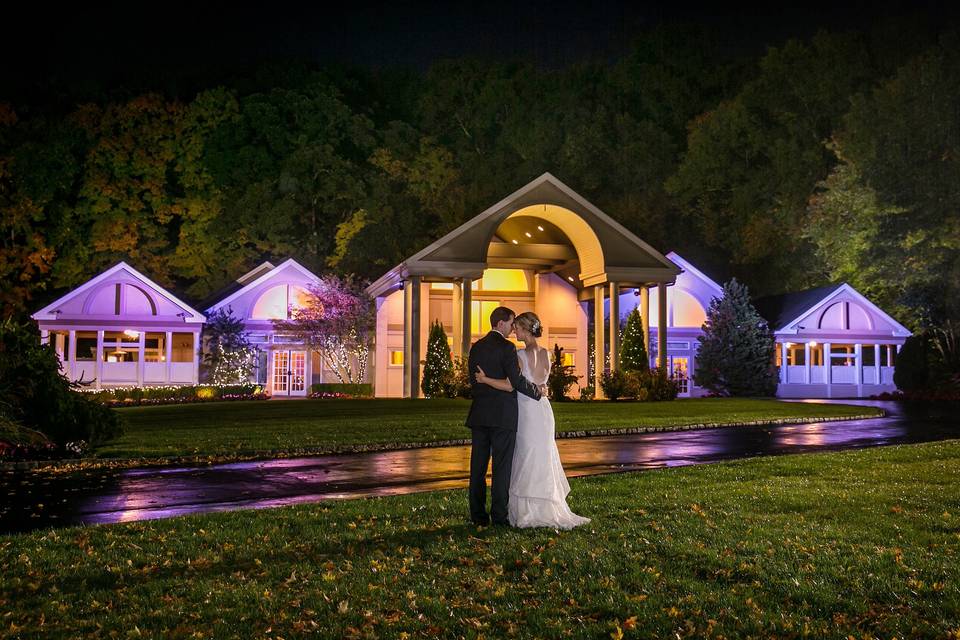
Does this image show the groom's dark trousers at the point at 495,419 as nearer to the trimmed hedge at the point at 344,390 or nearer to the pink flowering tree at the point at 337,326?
the trimmed hedge at the point at 344,390

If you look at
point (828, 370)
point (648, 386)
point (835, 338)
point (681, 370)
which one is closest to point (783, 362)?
point (828, 370)

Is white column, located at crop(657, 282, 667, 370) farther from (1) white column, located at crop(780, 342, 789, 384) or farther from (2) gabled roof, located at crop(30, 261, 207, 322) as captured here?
(2) gabled roof, located at crop(30, 261, 207, 322)

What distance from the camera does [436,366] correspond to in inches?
1280

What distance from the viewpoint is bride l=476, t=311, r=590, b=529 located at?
8.48m

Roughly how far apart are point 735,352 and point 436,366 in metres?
14.4

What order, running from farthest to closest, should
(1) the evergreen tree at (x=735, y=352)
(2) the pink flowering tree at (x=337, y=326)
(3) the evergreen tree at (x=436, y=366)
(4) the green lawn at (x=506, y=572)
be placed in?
(2) the pink flowering tree at (x=337, y=326) → (1) the evergreen tree at (x=735, y=352) → (3) the evergreen tree at (x=436, y=366) → (4) the green lawn at (x=506, y=572)

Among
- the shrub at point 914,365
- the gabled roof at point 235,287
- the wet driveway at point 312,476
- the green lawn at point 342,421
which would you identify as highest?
the gabled roof at point 235,287

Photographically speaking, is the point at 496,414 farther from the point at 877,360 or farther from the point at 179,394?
the point at 877,360

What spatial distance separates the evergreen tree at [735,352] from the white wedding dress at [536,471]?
33.4 m

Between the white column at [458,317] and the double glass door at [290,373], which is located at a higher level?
the white column at [458,317]

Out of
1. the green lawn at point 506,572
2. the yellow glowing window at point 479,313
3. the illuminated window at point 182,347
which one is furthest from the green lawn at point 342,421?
the illuminated window at point 182,347

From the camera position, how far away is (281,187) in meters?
62.0

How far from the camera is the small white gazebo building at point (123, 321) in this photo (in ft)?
132

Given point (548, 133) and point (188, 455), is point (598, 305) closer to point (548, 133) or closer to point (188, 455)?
point (188, 455)
